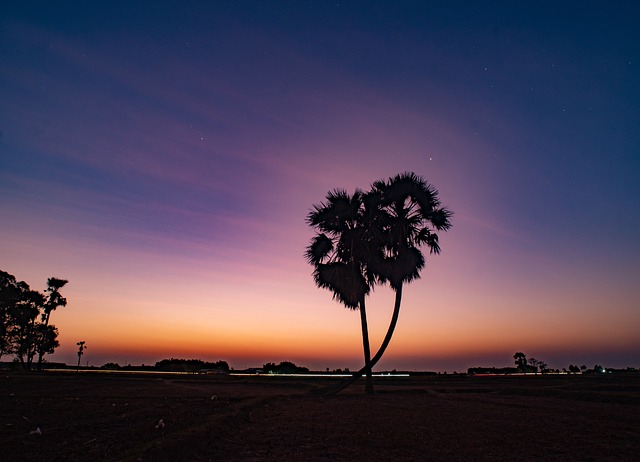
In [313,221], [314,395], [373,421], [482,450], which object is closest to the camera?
[482,450]

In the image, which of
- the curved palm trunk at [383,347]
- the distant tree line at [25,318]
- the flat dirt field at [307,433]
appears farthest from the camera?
the distant tree line at [25,318]

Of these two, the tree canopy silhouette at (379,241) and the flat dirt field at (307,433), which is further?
the tree canopy silhouette at (379,241)

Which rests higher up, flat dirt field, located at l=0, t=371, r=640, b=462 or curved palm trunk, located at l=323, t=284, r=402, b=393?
curved palm trunk, located at l=323, t=284, r=402, b=393

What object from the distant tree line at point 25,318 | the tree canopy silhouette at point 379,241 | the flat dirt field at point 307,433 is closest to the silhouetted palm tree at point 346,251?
the tree canopy silhouette at point 379,241

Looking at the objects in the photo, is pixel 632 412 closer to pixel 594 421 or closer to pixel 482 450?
pixel 594 421

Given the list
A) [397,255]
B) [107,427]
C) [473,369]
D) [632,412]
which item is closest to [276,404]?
[107,427]

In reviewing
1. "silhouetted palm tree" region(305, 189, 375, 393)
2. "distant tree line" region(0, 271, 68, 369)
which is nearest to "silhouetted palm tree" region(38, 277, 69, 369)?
"distant tree line" region(0, 271, 68, 369)

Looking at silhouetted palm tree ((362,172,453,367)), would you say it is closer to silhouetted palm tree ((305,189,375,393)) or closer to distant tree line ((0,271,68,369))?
silhouetted palm tree ((305,189,375,393))

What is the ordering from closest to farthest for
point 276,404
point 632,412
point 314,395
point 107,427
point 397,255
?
point 107,427, point 632,412, point 276,404, point 314,395, point 397,255

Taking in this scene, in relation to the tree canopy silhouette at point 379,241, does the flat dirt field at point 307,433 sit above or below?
below

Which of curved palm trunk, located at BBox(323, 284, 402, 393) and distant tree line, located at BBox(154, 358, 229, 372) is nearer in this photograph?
curved palm trunk, located at BBox(323, 284, 402, 393)

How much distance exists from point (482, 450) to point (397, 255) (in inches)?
685

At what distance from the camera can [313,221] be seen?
29156mm

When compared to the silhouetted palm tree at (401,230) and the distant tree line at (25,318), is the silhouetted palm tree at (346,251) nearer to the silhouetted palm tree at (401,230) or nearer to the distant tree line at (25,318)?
the silhouetted palm tree at (401,230)
